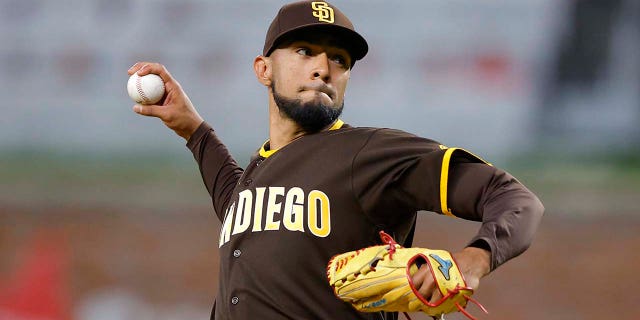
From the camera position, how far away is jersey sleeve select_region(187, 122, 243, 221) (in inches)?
90.9

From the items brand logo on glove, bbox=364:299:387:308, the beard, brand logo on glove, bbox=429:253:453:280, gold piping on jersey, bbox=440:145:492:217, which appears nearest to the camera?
brand logo on glove, bbox=429:253:453:280

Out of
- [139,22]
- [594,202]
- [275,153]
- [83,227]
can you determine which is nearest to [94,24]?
[139,22]

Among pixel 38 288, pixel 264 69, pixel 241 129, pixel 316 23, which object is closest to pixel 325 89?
pixel 316 23

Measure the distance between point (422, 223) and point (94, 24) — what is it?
200 cm

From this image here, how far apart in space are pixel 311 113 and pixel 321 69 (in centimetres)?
10

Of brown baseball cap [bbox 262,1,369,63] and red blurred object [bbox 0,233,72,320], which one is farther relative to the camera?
red blurred object [bbox 0,233,72,320]

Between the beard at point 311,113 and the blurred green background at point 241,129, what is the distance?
226 cm

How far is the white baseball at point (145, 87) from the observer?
7.81 ft

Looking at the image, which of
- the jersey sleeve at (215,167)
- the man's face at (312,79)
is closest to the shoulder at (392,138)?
the man's face at (312,79)

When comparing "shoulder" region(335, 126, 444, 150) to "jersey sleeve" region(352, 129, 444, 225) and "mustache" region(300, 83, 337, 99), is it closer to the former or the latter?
"jersey sleeve" region(352, 129, 444, 225)

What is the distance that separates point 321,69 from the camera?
1.99 metres

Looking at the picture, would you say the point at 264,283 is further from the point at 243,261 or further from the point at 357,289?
the point at 357,289

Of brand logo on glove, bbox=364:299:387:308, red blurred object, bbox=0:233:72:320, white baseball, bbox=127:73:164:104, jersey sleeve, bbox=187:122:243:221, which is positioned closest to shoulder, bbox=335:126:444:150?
brand logo on glove, bbox=364:299:387:308

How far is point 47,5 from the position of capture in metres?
4.85
